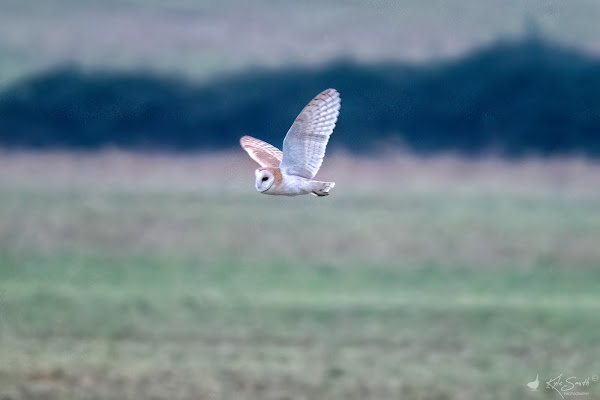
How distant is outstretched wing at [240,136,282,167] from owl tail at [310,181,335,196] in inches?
35.4

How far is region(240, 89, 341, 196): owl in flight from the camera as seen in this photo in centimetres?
904

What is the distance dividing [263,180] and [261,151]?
122 centimetres

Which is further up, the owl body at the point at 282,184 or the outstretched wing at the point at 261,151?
the outstretched wing at the point at 261,151

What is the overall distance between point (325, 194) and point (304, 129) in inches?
25.0

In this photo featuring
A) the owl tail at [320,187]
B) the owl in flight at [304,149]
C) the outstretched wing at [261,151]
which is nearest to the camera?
the owl tail at [320,187]

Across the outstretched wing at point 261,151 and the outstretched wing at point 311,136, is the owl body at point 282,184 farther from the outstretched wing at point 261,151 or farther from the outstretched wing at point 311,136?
the outstretched wing at point 261,151

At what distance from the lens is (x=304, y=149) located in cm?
911

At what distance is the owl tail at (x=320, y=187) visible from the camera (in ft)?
29.2

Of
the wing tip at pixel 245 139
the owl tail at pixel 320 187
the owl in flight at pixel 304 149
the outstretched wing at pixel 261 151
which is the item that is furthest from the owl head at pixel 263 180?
the wing tip at pixel 245 139

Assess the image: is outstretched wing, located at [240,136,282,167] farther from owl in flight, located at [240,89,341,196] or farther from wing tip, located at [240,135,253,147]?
owl in flight, located at [240,89,341,196]

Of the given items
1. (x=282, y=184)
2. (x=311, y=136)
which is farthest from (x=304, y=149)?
(x=282, y=184)

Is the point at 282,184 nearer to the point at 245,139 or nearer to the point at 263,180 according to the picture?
the point at 263,180

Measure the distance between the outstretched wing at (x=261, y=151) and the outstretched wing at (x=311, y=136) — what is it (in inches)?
27.1

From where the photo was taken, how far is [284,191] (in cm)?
908
